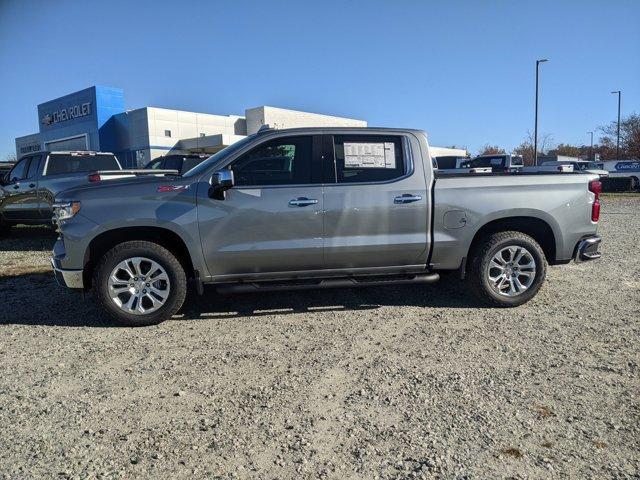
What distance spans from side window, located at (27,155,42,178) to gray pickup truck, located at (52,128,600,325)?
6.44 meters

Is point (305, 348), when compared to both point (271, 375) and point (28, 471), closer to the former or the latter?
point (271, 375)

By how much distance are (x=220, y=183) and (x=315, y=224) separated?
102 centimetres

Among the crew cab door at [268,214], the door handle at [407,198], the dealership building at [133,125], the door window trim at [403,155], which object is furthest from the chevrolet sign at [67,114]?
the door handle at [407,198]

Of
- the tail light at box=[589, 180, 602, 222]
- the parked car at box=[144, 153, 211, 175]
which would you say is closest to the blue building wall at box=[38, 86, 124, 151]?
the parked car at box=[144, 153, 211, 175]

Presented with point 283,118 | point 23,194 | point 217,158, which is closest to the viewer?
point 217,158

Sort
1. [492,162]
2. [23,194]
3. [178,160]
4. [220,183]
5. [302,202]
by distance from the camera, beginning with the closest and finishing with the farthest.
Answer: [220,183] < [302,202] < [23,194] < [178,160] < [492,162]

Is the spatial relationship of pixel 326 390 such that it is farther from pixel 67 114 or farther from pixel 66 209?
pixel 67 114

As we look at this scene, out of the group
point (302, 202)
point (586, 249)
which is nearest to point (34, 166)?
point (302, 202)

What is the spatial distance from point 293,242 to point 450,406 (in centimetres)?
233

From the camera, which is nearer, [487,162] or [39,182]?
[39,182]

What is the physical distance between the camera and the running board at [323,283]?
4.84 meters

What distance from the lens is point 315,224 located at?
16.3ft

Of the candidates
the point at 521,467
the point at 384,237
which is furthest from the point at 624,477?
the point at 384,237

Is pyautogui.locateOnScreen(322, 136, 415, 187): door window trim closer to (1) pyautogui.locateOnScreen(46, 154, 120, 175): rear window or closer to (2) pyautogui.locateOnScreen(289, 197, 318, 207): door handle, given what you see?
(2) pyautogui.locateOnScreen(289, 197, 318, 207): door handle
